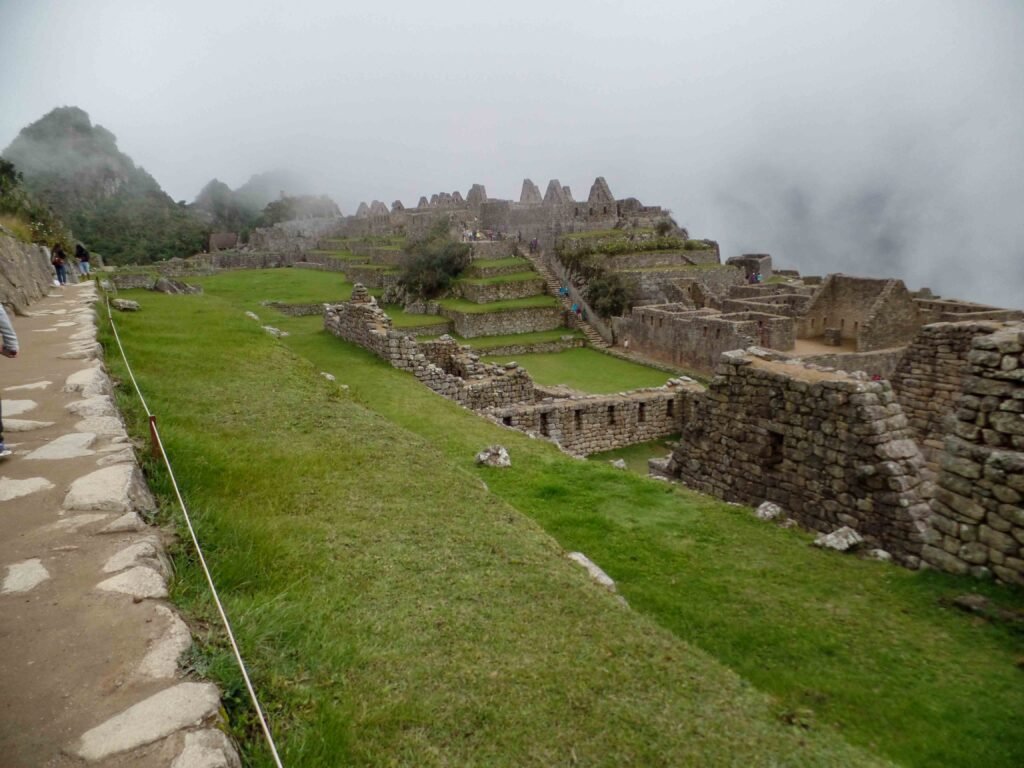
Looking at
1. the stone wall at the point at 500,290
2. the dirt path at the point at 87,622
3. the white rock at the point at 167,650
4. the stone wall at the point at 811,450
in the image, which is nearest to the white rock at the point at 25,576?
the dirt path at the point at 87,622

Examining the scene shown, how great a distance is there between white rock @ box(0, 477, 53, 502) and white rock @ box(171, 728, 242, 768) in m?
2.70

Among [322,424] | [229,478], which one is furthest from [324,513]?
[322,424]

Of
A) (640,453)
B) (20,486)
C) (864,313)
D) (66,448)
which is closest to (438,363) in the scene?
(640,453)

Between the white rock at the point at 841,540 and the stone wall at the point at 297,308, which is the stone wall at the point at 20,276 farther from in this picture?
the white rock at the point at 841,540

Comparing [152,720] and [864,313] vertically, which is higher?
[152,720]

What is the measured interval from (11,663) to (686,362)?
24298 mm

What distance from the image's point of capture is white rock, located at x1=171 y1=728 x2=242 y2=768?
2.13m

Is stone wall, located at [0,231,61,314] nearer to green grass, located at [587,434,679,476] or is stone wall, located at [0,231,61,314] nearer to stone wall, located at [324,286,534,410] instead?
stone wall, located at [324,286,534,410]

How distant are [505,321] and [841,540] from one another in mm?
27782

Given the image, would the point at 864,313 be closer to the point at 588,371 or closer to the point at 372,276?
the point at 588,371

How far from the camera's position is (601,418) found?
47.7 ft

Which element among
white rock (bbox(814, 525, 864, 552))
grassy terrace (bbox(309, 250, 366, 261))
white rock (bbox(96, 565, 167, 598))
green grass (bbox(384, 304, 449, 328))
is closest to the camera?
white rock (bbox(96, 565, 167, 598))

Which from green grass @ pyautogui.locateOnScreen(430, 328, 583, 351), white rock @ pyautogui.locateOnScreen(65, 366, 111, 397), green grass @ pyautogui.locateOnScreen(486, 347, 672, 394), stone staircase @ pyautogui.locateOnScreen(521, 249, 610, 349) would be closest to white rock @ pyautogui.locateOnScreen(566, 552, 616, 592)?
white rock @ pyautogui.locateOnScreen(65, 366, 111, 397)

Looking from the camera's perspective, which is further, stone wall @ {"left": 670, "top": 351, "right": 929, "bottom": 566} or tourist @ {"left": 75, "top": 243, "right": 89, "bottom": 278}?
tourist @ {"left": 75, "top": 243, "right": 89, "bottom": 278}
